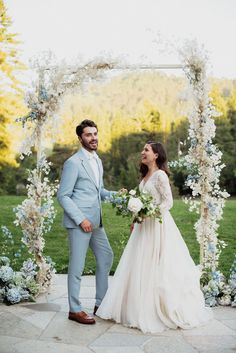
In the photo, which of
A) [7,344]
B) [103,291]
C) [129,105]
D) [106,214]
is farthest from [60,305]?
[129,105]

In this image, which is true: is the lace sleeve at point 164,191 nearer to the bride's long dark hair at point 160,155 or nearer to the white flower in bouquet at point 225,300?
the bride's long dark hair at point 160,155

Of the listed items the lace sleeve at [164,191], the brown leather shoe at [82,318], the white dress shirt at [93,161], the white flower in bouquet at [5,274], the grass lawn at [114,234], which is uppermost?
the white dress shirt at [93,161]

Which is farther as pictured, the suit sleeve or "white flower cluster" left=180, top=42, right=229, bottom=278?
"white flower cluster" left=180, top=42, right=229, bottom=278

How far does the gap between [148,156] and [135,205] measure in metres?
0.59

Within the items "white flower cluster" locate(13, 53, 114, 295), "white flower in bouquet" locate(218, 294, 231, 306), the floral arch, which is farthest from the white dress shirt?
"white flower in bouquet" locate(218, 294, 231, 306)

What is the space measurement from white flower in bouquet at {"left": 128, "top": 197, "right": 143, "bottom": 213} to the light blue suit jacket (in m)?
0.49

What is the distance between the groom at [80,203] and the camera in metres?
4.31

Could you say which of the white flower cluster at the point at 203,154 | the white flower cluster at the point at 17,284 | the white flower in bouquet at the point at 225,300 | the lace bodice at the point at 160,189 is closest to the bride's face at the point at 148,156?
the lace bodice at the point at 160,189

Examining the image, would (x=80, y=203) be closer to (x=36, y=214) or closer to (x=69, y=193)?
(x=69, y=193)

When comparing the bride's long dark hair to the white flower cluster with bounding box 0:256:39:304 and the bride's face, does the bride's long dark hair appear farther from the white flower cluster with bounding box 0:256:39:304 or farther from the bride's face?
the white flower cluster with bounding box 0:256:39:304

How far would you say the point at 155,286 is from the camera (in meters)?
4.26

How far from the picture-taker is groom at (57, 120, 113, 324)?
431cm

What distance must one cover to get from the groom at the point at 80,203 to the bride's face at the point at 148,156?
48 cm

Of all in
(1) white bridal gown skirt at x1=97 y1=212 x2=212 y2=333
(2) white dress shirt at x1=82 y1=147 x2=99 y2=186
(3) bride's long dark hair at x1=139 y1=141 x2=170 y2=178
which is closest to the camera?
(1) white bridal gown skirt at x1=97 y1=212 x2=212 y2=333
